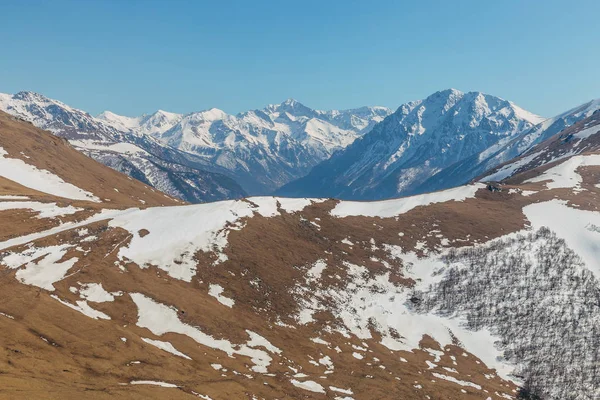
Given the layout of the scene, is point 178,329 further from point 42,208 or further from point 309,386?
point 42,208

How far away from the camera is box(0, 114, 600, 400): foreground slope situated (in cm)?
5959

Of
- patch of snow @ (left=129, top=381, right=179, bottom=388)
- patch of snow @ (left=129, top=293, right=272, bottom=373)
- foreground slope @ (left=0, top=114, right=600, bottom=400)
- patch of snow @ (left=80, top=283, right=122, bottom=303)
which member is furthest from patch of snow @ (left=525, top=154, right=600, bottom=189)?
patch of snow @ (left=129, top=381, right=179, bottom=388)

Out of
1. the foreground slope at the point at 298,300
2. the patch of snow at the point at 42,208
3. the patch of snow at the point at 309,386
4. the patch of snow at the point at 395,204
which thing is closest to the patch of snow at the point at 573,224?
the foreground slope at the point at 298,300

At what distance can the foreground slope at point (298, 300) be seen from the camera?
59.6 m

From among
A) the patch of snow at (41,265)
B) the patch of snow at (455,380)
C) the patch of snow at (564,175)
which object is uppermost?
the patch of snow at (564,175)

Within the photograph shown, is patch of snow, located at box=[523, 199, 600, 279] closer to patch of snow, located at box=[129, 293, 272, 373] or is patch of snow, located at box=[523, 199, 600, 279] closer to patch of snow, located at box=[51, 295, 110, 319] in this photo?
patch of snow, located at box=[129, 293, 272, 373]

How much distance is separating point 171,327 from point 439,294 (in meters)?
65.6

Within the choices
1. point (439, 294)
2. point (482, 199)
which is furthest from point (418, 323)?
point (482, 199)

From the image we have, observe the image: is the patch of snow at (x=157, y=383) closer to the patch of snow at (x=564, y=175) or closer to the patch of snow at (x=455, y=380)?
the patch of snow at (x=455, y=380)

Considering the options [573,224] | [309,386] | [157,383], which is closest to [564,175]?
[573,224]

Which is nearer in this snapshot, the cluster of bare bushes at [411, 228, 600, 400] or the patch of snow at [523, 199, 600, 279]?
the cluster of bare bushes at [411, 228, 600, 400]

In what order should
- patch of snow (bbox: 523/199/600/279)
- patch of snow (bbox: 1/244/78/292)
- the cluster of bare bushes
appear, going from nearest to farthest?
1. patch of snow (bbox: 1/244/78/292)
2. the cluster of bare bushes
3. patch of snow (bbox: 523/199/600/279)

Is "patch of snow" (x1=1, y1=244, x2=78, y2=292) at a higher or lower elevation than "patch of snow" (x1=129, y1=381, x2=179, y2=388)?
higher

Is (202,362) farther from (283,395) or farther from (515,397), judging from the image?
(515,397)
